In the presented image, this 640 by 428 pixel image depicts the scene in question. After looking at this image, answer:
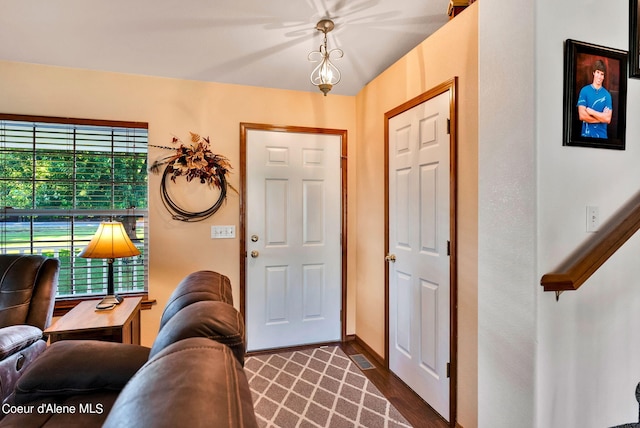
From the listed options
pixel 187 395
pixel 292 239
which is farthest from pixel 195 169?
pixel 187 395

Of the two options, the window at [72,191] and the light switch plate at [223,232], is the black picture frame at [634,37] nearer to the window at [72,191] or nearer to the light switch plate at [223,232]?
the light switch plate at [223,232]

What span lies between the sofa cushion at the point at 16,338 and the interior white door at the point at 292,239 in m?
1.41

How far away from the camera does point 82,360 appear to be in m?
1.39

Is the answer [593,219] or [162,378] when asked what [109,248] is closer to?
[162,378]

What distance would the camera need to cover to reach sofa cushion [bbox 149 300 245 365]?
994 mm

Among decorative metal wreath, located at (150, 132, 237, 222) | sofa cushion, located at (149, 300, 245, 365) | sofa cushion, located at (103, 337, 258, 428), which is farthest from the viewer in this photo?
decorative metal wreath, located at (150, 132, 237, 222)

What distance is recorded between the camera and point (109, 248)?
2.07 metres

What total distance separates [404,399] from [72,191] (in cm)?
288

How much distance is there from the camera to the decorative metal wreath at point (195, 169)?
2639 millimetres

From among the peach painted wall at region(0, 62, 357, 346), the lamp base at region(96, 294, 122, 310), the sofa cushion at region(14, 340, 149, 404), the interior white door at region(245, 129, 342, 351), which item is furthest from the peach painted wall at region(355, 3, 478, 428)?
the lamp base at region(96, 294, 122, 310)

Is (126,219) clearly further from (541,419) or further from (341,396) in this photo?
(541,419)

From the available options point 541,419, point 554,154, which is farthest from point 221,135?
point 541,419

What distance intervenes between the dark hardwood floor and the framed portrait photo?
5.51 feet

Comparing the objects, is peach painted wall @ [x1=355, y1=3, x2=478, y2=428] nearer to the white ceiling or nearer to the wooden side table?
the white ceiling
